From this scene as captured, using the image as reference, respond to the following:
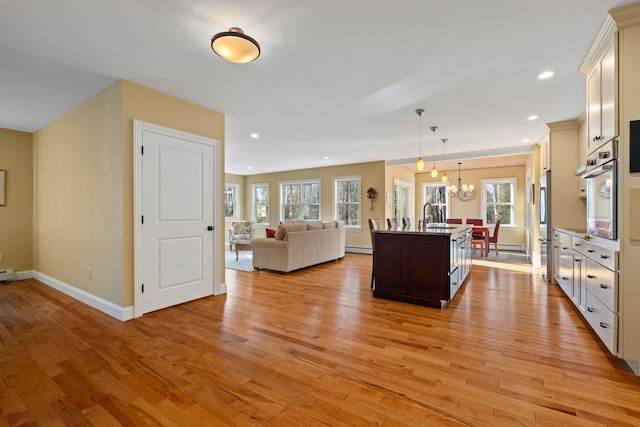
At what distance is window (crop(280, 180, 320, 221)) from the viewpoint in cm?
898

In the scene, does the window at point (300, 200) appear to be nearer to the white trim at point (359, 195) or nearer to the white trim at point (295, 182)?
the white trim at point (295, 182)

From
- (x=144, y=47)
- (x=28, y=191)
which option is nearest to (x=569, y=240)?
(x=144, y=47)

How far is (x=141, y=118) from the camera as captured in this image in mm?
3188

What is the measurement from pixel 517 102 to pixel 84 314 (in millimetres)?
5654

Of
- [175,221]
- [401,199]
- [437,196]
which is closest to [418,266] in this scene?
[175,221]

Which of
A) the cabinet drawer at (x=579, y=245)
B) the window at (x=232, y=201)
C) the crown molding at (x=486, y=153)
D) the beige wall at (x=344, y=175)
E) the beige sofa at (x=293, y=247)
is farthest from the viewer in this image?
the window at (x=232, y=201)

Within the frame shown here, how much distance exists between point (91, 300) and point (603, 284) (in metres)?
5.09

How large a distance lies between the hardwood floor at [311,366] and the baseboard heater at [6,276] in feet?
5.28

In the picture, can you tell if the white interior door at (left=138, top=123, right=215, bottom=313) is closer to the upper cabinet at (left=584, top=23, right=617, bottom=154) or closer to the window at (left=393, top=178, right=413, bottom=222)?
the upper cabinet at (left=584, top=23, right=617, bottom=154)

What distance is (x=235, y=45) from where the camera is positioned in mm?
2074

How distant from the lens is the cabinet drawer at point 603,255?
6.87ft

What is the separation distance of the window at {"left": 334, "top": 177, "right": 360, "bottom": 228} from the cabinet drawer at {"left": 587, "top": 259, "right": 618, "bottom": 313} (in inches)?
225

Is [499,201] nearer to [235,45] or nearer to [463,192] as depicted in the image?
[463,192]

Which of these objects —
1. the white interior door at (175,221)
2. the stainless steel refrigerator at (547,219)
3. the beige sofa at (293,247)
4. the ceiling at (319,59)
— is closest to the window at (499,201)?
the stainless steel refrigerator at (547,219)
